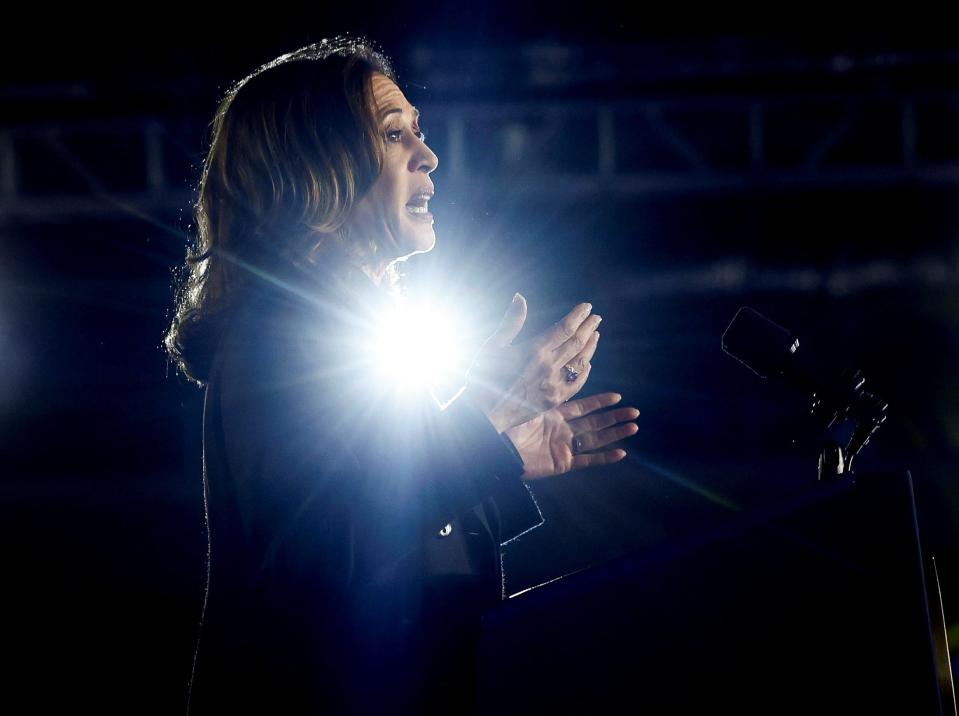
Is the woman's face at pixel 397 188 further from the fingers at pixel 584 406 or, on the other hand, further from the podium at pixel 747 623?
the podium at pixel 747 623

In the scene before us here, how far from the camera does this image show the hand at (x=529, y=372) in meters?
1.01

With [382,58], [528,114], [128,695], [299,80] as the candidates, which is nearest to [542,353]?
[299,80]

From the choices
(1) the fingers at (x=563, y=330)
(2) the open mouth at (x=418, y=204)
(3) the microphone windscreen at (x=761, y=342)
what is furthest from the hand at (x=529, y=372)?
(2) the open mouth at (x=418, y=204)

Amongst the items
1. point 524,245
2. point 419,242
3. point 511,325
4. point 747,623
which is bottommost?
point 747,623

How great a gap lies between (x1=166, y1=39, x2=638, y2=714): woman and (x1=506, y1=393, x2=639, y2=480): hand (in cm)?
23

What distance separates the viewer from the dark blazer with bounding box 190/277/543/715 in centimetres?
88

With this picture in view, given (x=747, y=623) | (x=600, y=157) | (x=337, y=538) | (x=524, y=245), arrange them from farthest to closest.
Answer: (x=524, y=245)
(x=600, y=157)
(x=337, y=538)
(x=747, y=623)

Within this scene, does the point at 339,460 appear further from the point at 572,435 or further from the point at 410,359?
the point at 572,435

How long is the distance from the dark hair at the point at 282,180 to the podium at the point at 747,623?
19.8 inches

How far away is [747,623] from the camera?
0.74m

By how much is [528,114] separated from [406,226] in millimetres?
3661

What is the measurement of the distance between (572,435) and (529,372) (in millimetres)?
288

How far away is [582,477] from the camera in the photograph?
1751 millimetres

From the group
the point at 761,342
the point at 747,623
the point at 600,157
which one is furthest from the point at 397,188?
the point at 600,157
